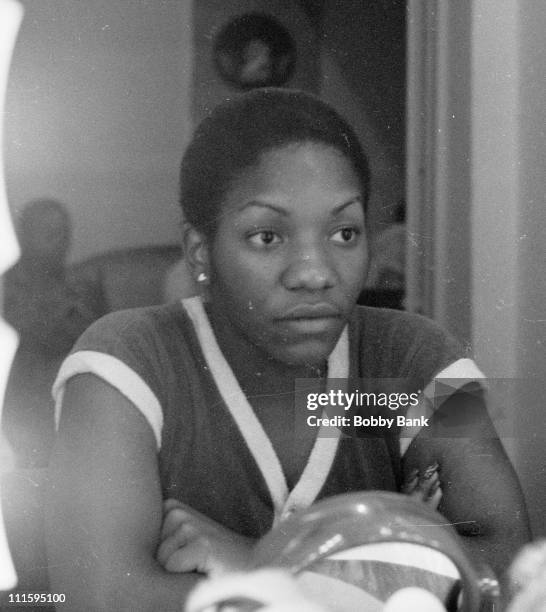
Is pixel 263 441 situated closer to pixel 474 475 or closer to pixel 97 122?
pixel 474 475

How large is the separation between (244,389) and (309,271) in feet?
0.36

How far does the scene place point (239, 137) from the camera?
640 millimetres

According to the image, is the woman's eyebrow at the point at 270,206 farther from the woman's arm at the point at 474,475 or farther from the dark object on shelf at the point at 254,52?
the woman's arm at the point at 474,475

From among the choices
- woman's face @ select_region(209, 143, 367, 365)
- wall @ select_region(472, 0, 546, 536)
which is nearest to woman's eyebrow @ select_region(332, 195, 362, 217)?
woman's face @ select_region(209, 143, 367, 365)

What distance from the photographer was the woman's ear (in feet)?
2.11

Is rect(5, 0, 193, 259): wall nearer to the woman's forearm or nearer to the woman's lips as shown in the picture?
the woman's lips

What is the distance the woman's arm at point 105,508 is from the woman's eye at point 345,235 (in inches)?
8.3

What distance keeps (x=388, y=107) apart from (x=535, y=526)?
0.37 meters

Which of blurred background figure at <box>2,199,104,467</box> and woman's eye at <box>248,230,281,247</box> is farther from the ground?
woman's eye at <box>248,230,281,247</box>

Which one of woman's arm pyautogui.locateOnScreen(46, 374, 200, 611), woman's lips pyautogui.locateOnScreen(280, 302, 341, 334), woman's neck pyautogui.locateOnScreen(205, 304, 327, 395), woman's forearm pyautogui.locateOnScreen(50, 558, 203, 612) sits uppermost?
woman's lips pyautogui.locateOnScreen(280, 302, 341, 334)

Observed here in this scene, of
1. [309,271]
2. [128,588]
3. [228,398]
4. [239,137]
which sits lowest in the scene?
[128,588]

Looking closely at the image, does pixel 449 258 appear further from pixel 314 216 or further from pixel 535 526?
pixel 535 526

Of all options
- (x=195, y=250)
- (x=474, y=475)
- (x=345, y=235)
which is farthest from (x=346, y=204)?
(x=474, y=475)

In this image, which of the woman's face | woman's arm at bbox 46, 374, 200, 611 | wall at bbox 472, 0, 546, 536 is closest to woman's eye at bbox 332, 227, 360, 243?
the woman's face
